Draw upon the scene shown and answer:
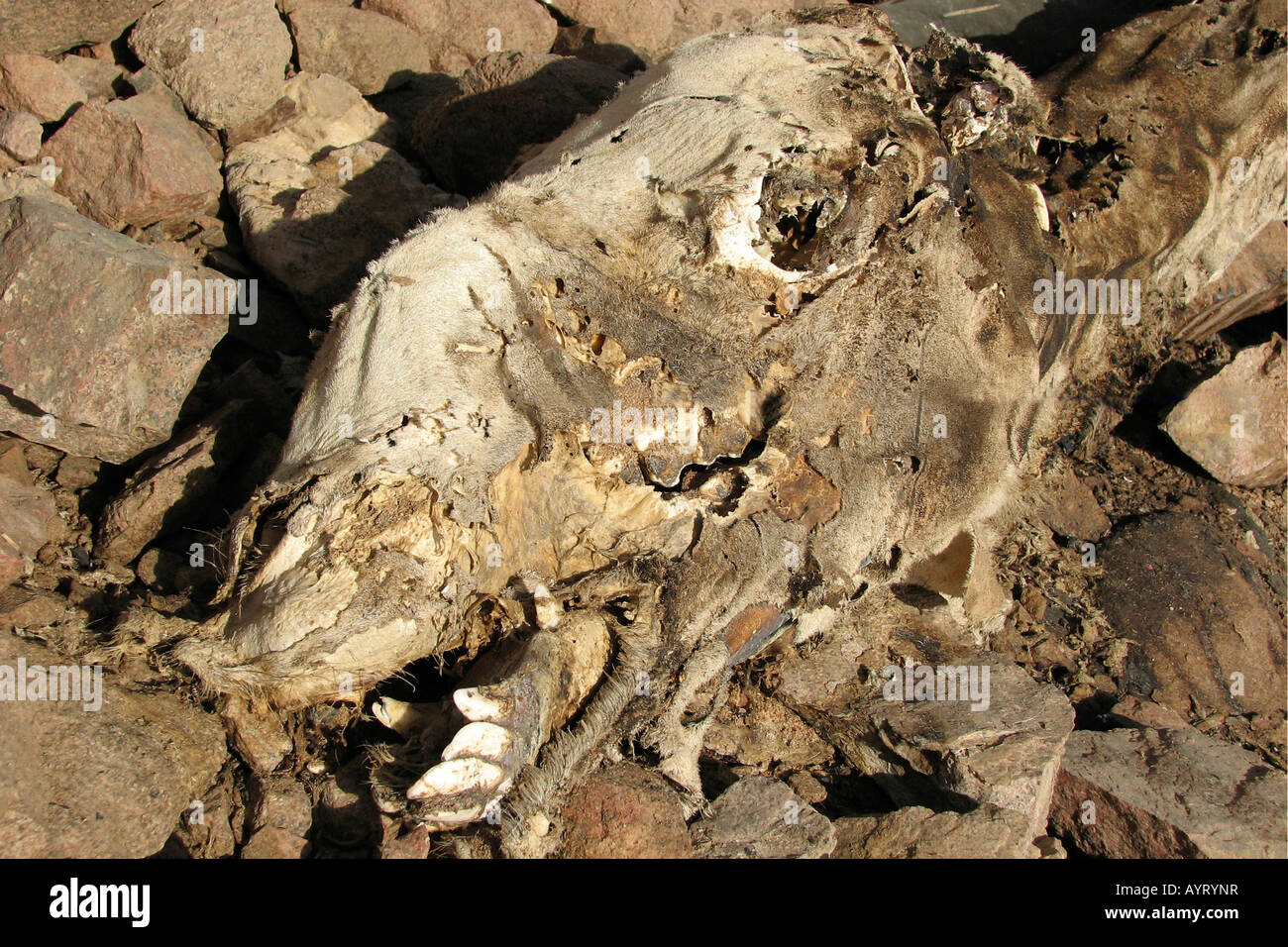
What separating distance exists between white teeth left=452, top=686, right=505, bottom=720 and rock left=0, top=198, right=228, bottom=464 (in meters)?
1.62

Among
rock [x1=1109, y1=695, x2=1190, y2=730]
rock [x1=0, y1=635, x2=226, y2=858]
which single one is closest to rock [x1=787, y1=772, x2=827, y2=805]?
rock [x1=1109, y1=695, x2=1190, y2=730]

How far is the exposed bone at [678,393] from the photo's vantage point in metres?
2.55

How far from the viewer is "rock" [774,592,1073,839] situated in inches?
124

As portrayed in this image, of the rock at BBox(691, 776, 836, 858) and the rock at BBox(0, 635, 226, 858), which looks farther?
the rock at BBox(691, 776, 836, 858)

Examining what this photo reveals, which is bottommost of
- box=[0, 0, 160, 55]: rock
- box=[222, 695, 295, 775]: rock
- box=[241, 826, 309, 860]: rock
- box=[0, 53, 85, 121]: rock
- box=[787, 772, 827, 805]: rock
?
box=[787, 772, 827, 805]: rock

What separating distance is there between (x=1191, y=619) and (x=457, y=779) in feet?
11.2

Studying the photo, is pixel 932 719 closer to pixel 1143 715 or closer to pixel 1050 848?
pixel 1050 848

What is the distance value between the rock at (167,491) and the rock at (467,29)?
2631 mm

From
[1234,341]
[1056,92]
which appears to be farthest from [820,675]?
[1234,341]

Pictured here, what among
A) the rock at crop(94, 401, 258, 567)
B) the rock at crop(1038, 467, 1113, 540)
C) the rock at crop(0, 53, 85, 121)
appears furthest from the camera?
the rock at crop(1038, 467, 1113, 540)

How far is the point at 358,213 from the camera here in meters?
3.89

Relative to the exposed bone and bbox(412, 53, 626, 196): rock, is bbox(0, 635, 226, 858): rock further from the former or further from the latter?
bbox(412, 53, 626, 196): rock

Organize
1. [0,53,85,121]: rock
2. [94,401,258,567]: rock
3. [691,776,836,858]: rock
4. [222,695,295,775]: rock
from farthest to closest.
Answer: [0,53,85,121]: rock, [94,401,258,567]: rock, [691,776,836,858]: rock, [222,695,295,775]: rock

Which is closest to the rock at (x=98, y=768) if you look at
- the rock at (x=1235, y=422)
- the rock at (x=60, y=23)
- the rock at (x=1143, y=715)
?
the rock at (x=60, y=23)
